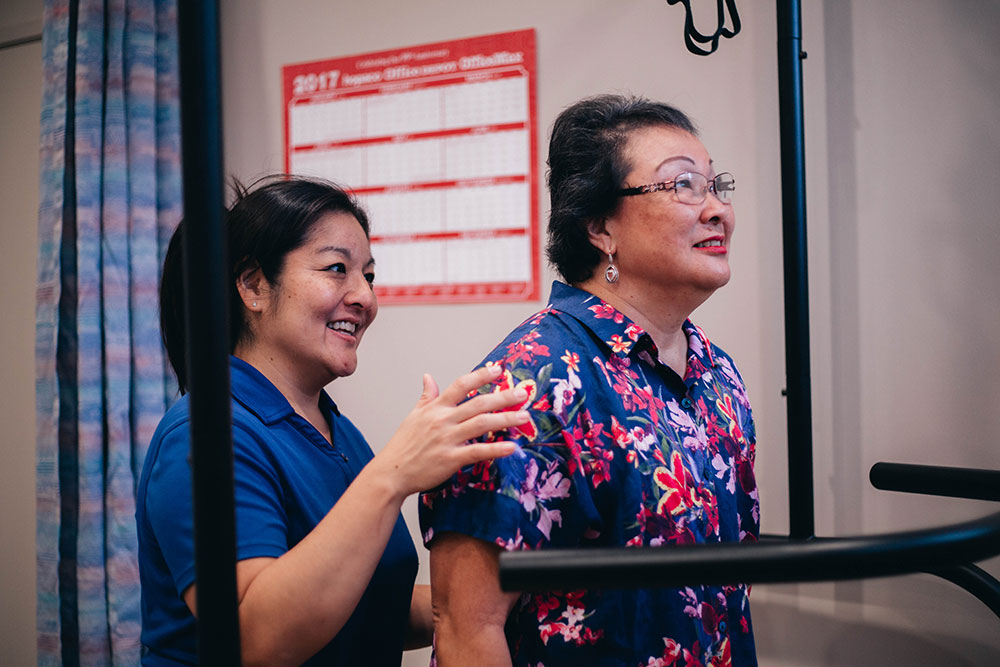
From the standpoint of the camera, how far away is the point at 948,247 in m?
1.47

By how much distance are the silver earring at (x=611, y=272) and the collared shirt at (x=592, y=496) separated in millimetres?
115

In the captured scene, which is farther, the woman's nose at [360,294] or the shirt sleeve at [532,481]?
the woman's nose at [360,294]

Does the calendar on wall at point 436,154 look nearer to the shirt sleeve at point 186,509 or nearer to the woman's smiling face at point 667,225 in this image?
the woman's smiling face at point 667,225

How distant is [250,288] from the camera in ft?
3.72

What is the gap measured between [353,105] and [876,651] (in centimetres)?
189

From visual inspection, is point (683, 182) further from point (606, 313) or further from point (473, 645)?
point (473, 645)

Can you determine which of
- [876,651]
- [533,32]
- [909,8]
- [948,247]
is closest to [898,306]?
[948,247]

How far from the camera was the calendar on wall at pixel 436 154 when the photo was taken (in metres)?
1.82

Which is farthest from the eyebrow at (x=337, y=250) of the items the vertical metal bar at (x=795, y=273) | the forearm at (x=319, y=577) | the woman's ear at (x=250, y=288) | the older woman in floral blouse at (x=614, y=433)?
the vertical metal bar at (x=795, y=273)

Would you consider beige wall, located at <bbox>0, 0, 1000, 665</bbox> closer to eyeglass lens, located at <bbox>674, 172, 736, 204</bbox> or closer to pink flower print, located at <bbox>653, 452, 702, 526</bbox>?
eyeglass lens, located at <bbox>674, 172, 736, 204</bbox>

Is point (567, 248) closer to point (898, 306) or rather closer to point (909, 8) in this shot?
point (898, 306)

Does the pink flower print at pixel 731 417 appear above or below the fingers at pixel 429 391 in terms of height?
below

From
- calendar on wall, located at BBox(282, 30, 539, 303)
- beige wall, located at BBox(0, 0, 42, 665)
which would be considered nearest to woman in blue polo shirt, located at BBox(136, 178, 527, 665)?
calendar on wall, located at BBox(282, 30, 539, 303)

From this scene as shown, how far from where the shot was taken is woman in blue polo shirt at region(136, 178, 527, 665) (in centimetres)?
80
